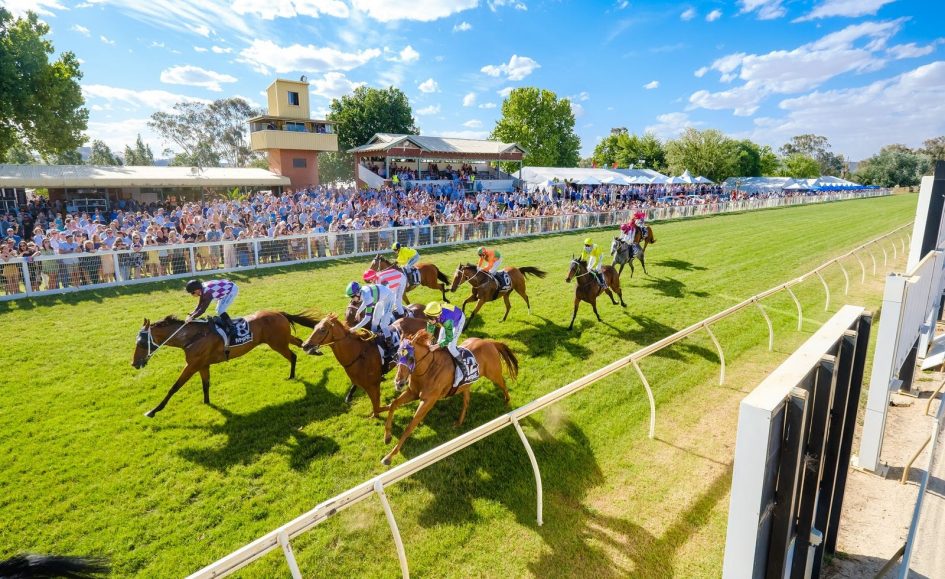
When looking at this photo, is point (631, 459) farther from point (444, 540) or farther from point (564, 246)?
point (564, 246)

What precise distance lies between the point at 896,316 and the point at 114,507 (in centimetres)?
770

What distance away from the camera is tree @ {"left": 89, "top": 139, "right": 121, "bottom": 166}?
7409 centimetres

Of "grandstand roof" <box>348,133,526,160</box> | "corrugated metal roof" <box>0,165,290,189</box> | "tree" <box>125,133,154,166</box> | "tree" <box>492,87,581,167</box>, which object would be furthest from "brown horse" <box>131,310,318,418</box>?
"tree" <box>125,133,154,166</box>

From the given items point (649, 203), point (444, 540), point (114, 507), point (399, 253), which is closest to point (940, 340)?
point (444, 540)

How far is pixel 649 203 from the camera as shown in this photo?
1284 inches

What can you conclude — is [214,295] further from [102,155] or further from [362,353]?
[102,155]

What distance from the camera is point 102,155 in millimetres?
75188

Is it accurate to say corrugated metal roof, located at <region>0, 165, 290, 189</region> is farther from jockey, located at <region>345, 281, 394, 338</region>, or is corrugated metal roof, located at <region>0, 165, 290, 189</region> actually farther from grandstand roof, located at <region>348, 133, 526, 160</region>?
jockey, located at <region>345, 281, 394, 338</region>

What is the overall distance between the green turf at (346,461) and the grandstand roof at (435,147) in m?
26.0

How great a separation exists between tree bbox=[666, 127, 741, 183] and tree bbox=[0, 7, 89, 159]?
54713mm

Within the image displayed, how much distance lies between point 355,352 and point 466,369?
1.38 m

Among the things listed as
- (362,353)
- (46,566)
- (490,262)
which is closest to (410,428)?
(362,353)

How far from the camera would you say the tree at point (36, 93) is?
22.1 meters

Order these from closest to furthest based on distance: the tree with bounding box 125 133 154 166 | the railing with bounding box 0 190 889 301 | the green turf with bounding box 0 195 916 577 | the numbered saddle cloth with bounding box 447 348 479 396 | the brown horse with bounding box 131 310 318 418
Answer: the green turf with bounding box 0 195 916 577 → the numbered saddle cloth with bounding box 447 348 479 396 → the brown horse with bounding box 131 310 318 418 → the railing with bounding box 0 190 889 301 → the tree with bounding box 125 133 154 166
